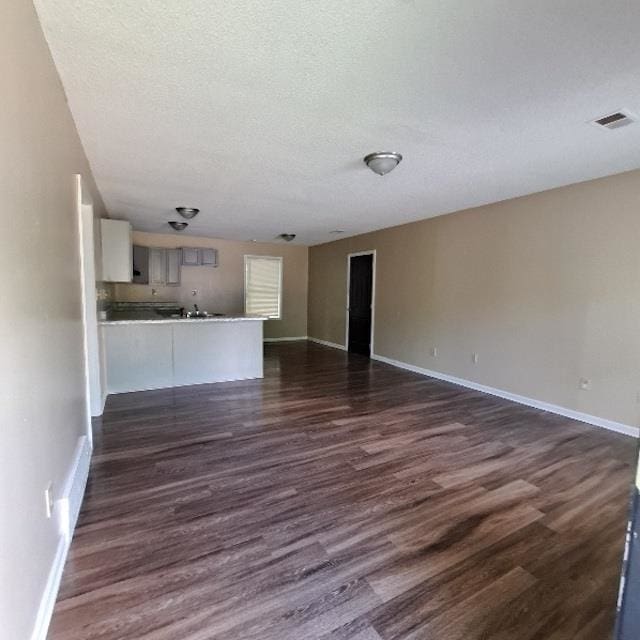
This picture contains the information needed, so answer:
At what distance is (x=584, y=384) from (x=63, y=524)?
4.36 metres

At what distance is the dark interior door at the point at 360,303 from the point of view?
22.5ft

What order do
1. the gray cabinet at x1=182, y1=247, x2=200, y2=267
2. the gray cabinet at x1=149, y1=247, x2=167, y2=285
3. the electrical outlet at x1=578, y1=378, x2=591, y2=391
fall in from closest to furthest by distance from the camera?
the electrical outlet at x1=578, y1=378, x2=591, y2=391 → the gray cabinet at x1=149, y1=247, x2=167, y2=285 → the gray cabinet at x1=182, y1=247, x2=200, y2=267

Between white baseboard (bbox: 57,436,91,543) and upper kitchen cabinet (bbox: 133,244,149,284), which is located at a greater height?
upper kitchen cabinet (bbox: 133,244,149,284)

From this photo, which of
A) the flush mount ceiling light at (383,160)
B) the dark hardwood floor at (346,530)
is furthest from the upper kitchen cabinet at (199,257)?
the flush mount ceiling light at (383,160)

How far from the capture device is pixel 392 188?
12.6 feet

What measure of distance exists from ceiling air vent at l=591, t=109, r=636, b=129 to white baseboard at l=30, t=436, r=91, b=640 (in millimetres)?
3726

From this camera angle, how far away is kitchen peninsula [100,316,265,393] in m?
4.35

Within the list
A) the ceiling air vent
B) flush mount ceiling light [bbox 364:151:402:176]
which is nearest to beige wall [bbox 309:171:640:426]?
the ceiling air vent

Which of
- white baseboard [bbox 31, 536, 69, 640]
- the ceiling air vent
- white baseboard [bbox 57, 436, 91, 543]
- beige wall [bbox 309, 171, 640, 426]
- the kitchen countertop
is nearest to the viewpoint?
white baseboard [bbox 31, 536, 69, 640]

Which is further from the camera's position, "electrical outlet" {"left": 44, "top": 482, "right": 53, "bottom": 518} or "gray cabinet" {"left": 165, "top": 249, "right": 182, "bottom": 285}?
"gray cabinet" {"left": 165, "top": 249, "right": 182, "bottom": 285}

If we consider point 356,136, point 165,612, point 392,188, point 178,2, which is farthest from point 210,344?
point 178,2

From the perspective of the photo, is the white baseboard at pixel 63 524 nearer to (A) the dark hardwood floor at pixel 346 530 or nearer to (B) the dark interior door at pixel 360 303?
(A) the dark hardwood floor at pixel 346 530

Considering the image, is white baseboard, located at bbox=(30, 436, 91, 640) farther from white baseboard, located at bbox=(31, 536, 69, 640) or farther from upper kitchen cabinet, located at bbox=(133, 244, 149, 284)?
upper kitchen cabinet, located at bbox=(133, 244, 149, 284)

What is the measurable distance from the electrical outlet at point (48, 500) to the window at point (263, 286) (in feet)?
21.2
